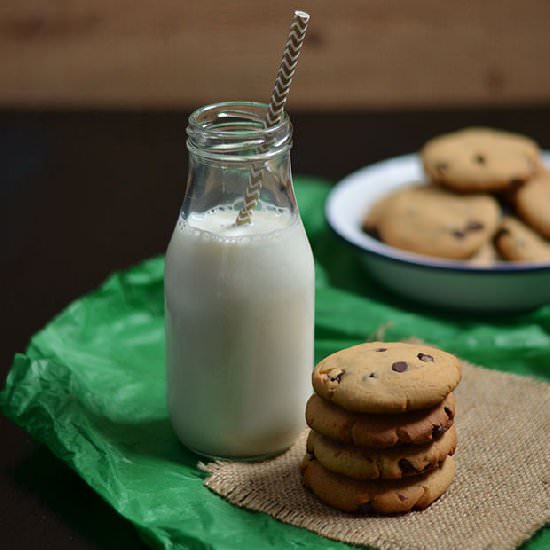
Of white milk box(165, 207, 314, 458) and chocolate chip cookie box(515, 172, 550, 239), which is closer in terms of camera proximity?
white milk box(165, 207, 314, 458)

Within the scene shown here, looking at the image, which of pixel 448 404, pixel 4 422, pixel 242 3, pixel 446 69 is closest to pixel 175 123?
pixel 242 3

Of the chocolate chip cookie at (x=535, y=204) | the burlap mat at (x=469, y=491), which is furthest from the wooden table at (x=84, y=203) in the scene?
the chocolate chip cookie at (x=535, y=204)

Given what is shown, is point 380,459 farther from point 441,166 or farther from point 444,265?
point 441,166

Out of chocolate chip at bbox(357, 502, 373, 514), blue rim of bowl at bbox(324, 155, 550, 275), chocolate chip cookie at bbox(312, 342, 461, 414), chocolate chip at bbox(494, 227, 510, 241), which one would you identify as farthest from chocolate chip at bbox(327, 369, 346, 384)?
chocolate chip at bbox(494, 227, 510, 241)

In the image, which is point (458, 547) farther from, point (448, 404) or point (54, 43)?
point (54, 43)

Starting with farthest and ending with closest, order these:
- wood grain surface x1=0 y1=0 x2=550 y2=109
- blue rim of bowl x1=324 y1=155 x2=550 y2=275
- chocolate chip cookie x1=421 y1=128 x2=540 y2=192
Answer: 1. wood grain surface x1=0 y1=0 x2=550 y2=109
2. chocolate chip cookie x1=421 y1=128 x2=540 y2=192
3. blue rim of bowl x1=324 y1=155 x2=550 y2=275

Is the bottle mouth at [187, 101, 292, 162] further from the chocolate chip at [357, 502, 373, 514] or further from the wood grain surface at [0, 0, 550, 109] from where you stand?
the wood grain surface at [0, 0, 550, 109]

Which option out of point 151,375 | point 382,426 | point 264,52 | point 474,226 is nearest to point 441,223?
point 474,226
